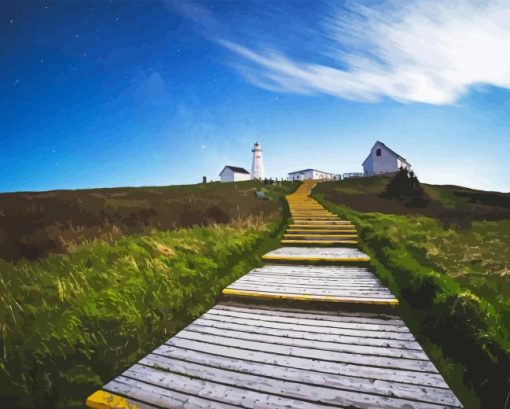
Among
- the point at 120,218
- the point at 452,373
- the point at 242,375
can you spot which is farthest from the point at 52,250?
the point at 452,373

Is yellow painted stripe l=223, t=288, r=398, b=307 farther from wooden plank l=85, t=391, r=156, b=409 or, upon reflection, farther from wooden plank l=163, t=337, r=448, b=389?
wooden plank l=85, t=391, r=156, b=409

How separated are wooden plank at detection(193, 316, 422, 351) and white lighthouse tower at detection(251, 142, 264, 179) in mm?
73806

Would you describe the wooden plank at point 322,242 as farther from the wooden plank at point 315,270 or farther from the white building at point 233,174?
the white building at point 233,174

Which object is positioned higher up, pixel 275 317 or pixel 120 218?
pixel 120 218

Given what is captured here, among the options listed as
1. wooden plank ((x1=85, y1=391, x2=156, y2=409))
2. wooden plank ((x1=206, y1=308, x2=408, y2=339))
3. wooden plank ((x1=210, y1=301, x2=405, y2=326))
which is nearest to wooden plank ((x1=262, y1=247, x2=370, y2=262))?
wooden plank ((x1=210, y1=301, x2=405, y2=326))

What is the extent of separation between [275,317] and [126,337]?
1.83 m

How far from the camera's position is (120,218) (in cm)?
1034

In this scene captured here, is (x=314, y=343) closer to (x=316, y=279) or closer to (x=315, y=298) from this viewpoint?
(x=315, y=298)

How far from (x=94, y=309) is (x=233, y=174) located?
260 feet

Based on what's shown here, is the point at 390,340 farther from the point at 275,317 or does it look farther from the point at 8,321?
the point at 8,321

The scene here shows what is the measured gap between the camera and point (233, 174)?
81.9 metres

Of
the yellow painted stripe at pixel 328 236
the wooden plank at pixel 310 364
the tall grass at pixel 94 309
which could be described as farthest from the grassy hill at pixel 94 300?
the yellow painted stripe at pixel 328 236

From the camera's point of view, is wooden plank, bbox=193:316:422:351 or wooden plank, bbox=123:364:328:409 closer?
wooden plank, bbox=123:364:328:409

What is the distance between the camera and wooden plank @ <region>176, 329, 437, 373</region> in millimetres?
2594
